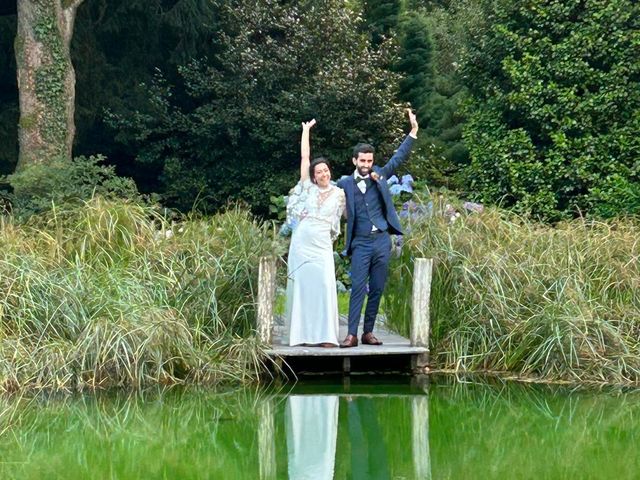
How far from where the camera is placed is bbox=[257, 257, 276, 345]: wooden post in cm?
1096

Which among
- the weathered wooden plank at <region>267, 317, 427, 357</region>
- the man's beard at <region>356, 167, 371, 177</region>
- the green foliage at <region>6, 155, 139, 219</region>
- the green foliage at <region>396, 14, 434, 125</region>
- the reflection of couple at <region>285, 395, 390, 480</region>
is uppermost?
the green foliage at <region>396, 14, 434, 125</region>

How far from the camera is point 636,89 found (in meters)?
17.7

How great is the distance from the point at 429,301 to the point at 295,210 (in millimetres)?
1495

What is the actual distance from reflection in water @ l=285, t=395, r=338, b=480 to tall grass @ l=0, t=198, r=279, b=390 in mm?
978

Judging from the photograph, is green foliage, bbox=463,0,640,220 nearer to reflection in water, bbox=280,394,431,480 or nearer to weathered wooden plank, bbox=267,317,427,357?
weathered wooden plank, bbox=267,317,427,357

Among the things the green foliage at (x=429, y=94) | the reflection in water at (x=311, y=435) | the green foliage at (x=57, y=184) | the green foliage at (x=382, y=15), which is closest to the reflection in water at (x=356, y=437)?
the reflection in water at (x=311, y=435)

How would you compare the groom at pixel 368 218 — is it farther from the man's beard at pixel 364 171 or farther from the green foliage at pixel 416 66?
the green foliage at pixel 416 66

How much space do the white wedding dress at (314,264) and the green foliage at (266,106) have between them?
33.9 feet

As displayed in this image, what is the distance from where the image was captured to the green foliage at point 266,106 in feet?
70.9

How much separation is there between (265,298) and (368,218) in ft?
3.77

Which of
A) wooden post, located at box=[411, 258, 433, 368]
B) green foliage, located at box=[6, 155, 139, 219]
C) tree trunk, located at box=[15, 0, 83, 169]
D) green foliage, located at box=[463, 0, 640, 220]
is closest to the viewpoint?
wooden post, located at box=[411, 258, 433, 368]

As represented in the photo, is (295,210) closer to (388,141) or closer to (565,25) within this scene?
(565,25)

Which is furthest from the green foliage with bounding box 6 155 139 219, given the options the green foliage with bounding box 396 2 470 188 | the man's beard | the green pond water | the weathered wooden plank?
the green foliage with bounding box 396 2 470 188

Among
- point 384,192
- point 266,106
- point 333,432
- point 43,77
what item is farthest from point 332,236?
point 266,106
